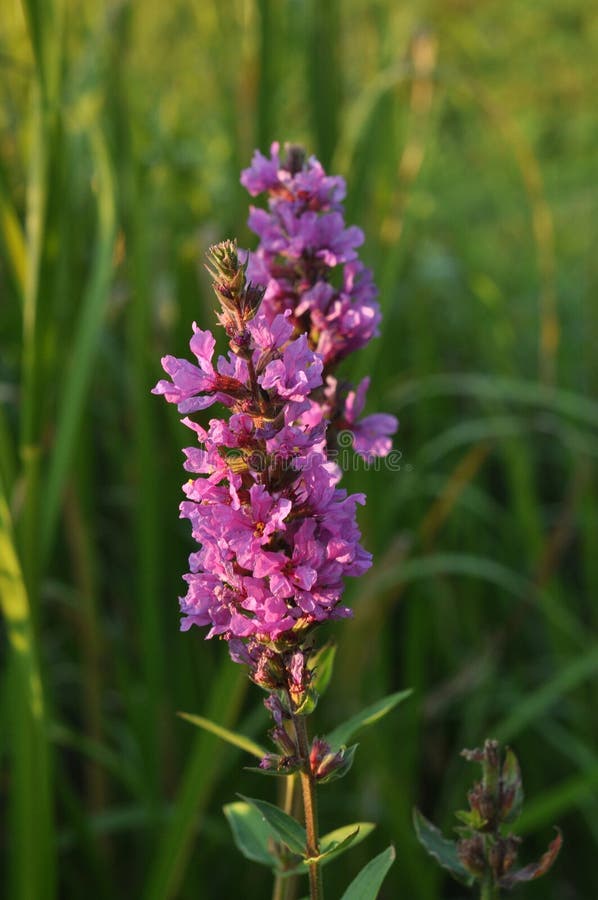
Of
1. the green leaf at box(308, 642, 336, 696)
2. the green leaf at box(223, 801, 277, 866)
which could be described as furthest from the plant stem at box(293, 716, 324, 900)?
the green leaf at box(223, 801, 277, 866)

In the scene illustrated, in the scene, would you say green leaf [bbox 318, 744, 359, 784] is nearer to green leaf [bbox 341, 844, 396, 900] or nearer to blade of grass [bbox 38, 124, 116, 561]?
green leaf [bbox 341, 844, 396, 900]

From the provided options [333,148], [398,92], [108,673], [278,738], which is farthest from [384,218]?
[278,738]

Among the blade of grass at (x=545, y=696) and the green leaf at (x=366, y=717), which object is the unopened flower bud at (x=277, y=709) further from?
the blade of grass at (x=545, y=696)

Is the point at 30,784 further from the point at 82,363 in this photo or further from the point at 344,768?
the point at 344,768

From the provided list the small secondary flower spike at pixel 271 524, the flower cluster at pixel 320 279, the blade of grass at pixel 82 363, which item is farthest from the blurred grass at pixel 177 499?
the small secondary flower spike at pixel 271 524

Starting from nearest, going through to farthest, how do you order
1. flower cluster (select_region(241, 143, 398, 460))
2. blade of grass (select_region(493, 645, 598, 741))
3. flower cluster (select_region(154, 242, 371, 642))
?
flower cluster (select_region(154, 242, 371, 642)) → flower cluster (select_region(241, 143, 398, 460)) → blade of grass (select_region(493, 645, 598, 741))

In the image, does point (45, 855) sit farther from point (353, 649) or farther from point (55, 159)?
point (55, 159)
